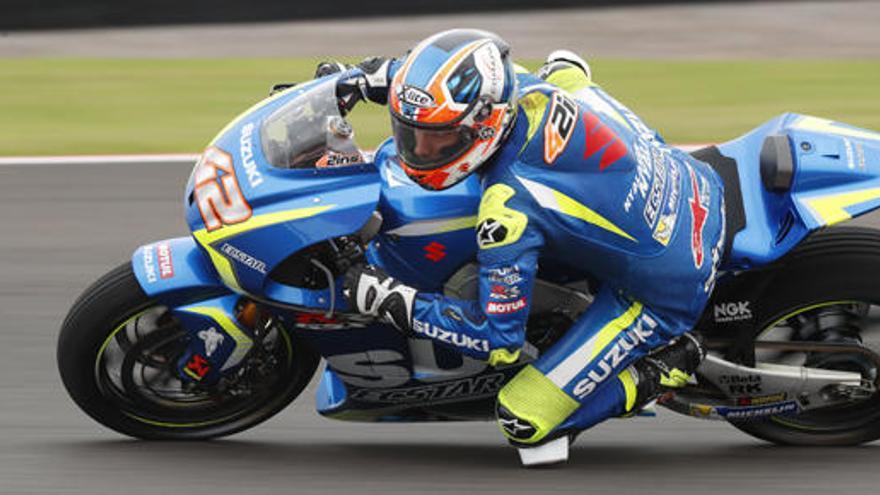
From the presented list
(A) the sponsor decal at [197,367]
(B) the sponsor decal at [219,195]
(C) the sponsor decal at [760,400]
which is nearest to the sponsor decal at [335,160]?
(B) the sponsor decal at [219,195]

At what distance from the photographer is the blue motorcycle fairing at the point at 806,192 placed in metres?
4.83

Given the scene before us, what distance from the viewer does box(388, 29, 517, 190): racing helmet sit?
439 centimetres

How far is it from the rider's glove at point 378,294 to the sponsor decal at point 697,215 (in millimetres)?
831

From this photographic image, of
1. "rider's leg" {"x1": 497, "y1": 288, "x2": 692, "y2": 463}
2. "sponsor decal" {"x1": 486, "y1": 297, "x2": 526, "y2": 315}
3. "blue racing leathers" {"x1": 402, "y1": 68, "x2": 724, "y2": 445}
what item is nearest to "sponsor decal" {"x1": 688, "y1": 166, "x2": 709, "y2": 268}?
"blue racing leathers" {"x1": 402, "y1": 68, "x2": 724, "y2": 445}

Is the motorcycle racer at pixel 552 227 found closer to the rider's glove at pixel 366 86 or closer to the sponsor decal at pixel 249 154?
the rider's glove at pixel 366 86

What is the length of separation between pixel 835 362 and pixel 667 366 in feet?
1.79

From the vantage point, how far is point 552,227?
457 cm

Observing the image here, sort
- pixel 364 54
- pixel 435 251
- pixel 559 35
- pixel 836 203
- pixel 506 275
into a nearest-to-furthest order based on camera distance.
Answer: pixel 506 275
pixel 435 251
pixel 836 203
pixel 364 54
pixel 559 35

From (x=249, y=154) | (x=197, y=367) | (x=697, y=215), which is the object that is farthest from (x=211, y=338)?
(x=697, y=215)

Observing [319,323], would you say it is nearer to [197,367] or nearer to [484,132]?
[197,367]

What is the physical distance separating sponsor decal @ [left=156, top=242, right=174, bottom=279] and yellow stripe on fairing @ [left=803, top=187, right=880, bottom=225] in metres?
1.85

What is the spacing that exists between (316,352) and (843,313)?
1.58 meters

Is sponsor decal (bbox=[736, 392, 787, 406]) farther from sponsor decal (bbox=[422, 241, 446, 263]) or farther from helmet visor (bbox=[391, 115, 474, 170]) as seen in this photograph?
helmet visor (bbox=[391, 115, 474, 170])

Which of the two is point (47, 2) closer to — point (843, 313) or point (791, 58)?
point (791, 58)
